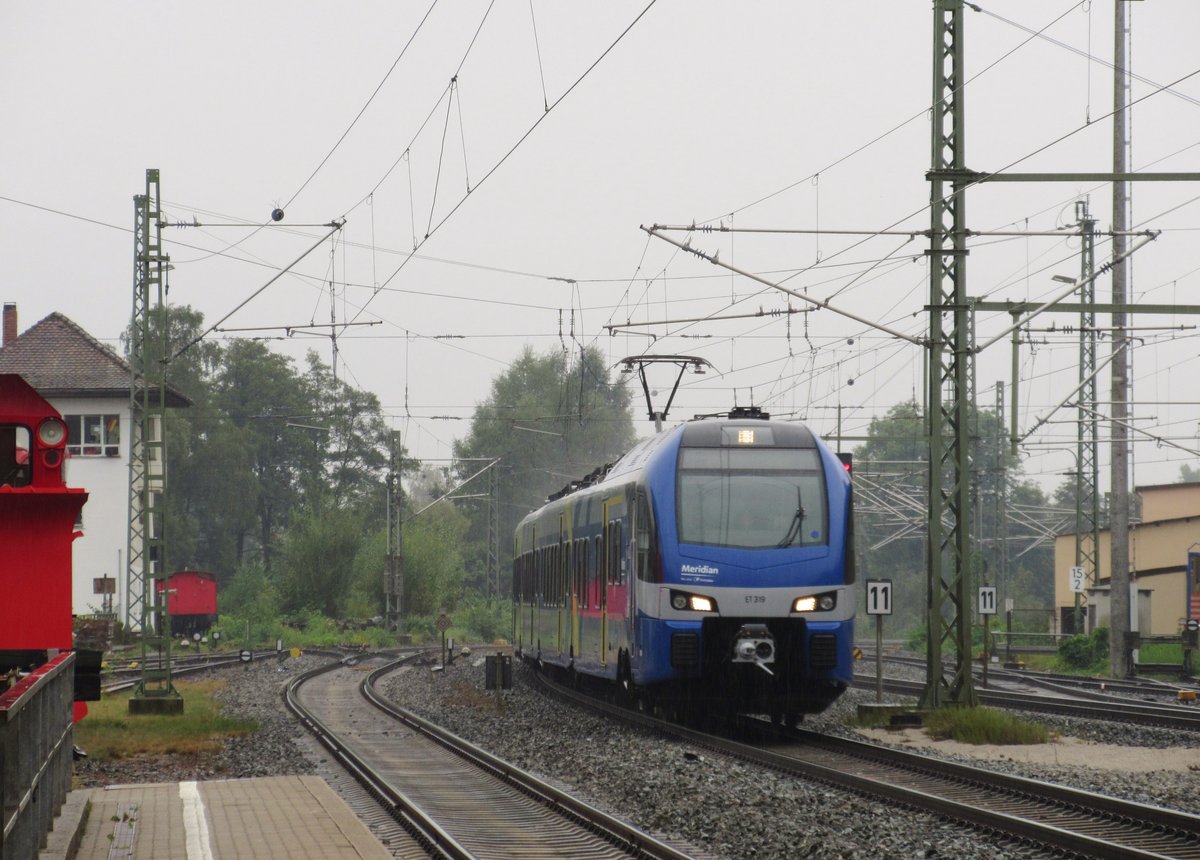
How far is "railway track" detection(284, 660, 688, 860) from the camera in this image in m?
10.5

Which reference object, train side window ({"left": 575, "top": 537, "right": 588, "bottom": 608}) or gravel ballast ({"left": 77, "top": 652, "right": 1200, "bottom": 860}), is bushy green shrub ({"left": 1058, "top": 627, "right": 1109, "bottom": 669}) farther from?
train side window ({"left": 575, "top": 537, "right": 588, "bottom": 608})

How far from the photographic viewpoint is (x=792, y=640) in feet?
56.6

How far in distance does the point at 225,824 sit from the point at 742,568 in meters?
7.62

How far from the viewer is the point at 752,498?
17531 millimetres

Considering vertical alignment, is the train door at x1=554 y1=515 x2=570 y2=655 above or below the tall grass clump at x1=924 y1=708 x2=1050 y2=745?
above

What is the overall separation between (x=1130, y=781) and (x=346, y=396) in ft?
278

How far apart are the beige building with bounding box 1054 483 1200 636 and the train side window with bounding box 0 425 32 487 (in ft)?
98.4

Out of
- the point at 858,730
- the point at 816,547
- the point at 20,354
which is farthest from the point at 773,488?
the point at 20,354

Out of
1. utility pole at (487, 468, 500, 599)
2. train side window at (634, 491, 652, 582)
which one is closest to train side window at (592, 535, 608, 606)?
train side window at (634, 491, 652, 582)

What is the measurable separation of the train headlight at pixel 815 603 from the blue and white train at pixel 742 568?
0.04 feet

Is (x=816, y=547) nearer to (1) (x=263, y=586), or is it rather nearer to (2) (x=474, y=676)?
(2) (x=474, y=676)

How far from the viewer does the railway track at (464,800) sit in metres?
10.5

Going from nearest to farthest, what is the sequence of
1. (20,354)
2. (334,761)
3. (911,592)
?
1. (334,761)
2. (20,354)
3. (911,592)

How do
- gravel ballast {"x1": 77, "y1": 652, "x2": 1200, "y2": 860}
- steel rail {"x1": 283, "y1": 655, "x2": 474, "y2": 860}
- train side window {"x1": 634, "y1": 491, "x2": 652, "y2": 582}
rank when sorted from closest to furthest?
gravel ballast {"x1": 77, "y1": 652, "x2": 1200, "y2": 860}, steel rail {"x1": 283, "y1": 655, "x2": 474, "y2": 860}, train side window {"x1": 634, "y1": 491, "x2": 652, "y2": 582}
